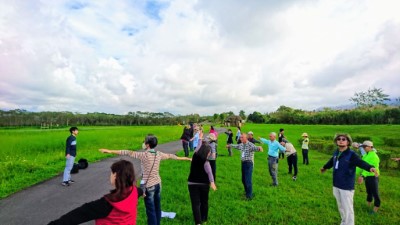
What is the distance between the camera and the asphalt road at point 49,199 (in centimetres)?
739

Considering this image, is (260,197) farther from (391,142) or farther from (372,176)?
(391,142)

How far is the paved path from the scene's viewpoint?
7387mm

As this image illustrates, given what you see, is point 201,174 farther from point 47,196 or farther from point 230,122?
point 230,122

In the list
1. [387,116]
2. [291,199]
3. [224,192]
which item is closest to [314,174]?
[291,199]

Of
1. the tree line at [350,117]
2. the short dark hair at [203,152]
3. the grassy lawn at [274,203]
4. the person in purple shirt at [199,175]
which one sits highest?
the tree line at [350,117]

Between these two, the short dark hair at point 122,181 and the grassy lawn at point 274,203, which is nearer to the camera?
the short dark hair at point 122,181

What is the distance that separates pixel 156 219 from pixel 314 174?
11.5m

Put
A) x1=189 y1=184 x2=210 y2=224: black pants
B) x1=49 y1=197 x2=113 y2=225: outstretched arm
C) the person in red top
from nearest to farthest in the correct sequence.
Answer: x1=49 y1=197 x2=113 y2=225: outstretched arm < the person in red top < x1=189 y1=184 x2=210 y2=224: black pants

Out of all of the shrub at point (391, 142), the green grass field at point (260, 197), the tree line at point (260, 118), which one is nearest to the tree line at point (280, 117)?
the tree line at point (260, 118)

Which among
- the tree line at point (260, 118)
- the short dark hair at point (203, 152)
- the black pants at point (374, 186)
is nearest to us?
the short dark hair at point (203, 152)

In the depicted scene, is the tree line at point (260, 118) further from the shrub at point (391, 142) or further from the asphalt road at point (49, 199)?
the asphalt road at point (49, 199)

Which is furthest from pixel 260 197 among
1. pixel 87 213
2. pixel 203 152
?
pixel 87 213

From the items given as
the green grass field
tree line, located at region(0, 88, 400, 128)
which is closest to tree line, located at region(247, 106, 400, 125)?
tree line, located at region(0, 88, 400, 128)

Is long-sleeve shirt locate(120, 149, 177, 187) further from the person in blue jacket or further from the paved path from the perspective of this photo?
the person in blue jacket
